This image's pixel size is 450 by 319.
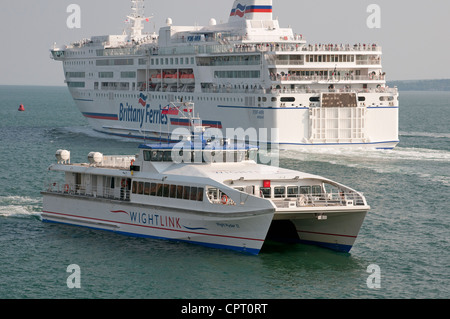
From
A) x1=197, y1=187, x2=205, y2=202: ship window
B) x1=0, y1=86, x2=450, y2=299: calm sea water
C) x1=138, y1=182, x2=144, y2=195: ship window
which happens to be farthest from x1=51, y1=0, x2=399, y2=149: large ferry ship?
x1=197, y1=187, x2=205, y2=202: ship window

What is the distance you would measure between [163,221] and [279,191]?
191 inches

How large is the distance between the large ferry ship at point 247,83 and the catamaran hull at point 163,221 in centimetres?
3175

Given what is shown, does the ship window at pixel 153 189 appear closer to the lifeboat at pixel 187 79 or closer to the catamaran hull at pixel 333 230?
the catamaran hull at pixel 333 230

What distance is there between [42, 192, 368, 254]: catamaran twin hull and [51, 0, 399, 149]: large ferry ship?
108ft

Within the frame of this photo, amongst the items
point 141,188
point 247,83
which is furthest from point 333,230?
point 247,83

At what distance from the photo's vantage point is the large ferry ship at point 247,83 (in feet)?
222

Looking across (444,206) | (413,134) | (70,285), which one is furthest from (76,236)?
(413,134)

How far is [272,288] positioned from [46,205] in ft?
47.1

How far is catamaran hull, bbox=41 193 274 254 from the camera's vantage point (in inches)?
1259

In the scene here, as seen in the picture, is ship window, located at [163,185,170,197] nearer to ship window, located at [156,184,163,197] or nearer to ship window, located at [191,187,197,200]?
ship window, located at [156,184,163,197]

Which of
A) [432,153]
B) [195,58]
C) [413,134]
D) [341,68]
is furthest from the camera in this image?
[413,134]

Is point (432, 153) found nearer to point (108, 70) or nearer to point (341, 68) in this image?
point (341, 68)

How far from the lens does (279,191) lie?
33344 millimetres

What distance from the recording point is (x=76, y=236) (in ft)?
118
